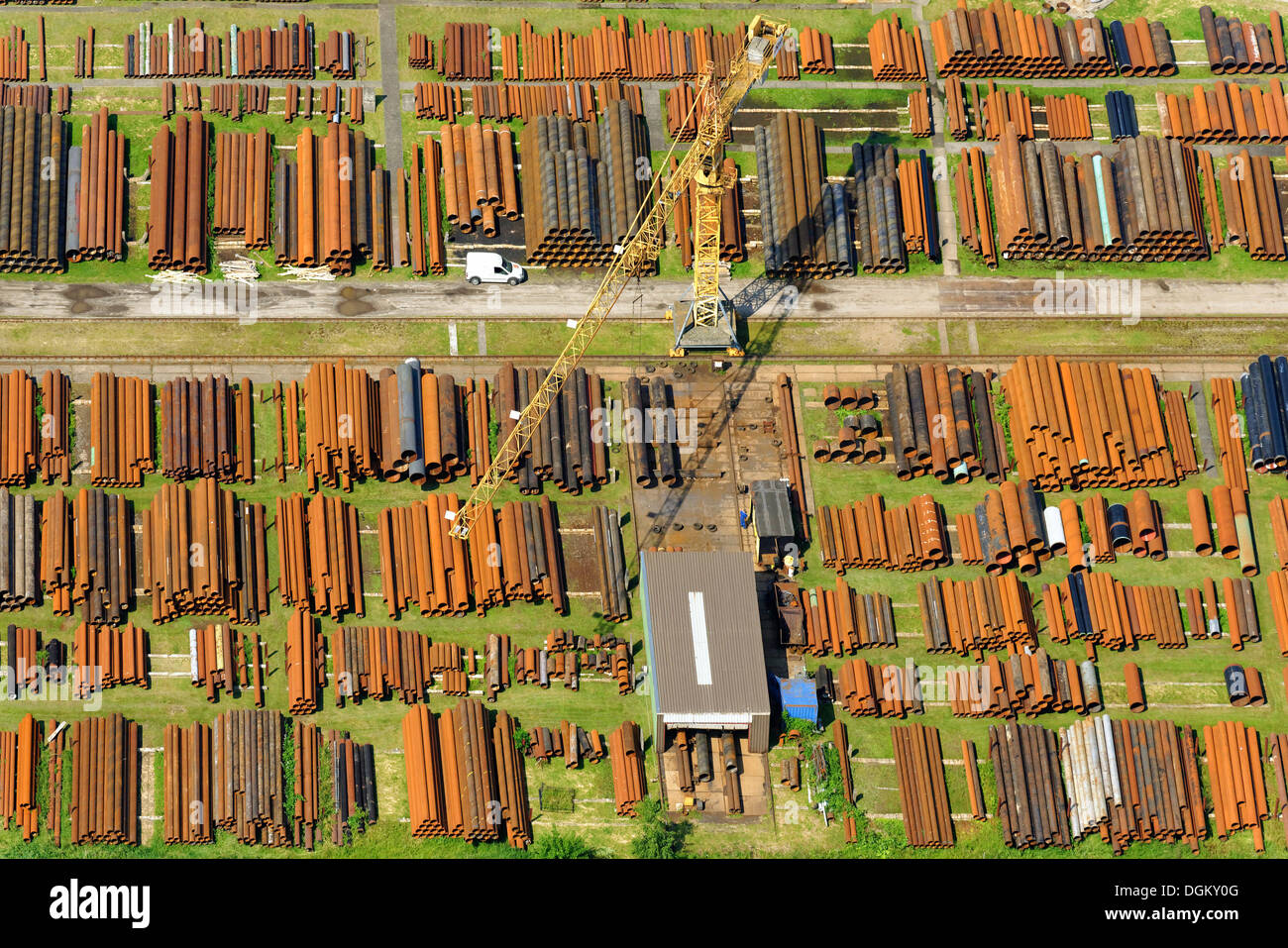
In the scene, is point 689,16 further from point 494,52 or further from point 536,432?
point 536,432

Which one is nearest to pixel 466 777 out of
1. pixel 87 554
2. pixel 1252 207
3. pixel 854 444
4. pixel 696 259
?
pixel 87 554

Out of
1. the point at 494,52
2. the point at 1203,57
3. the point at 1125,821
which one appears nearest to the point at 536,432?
the point at 494,52

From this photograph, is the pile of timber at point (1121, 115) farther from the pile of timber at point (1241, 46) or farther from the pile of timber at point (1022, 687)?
the pile of timber at point (1022, 687)

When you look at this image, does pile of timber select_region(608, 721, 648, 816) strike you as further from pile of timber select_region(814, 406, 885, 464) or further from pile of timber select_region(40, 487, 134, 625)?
pile of timber select_region(40, 487, 134, 625)

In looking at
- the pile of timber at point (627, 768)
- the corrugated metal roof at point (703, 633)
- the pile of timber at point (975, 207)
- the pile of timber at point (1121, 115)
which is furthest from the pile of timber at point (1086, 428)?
the pile of timber at point (627, 768)

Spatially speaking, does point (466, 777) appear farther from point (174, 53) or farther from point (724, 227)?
point (174, 53)

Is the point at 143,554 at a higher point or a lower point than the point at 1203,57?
lower

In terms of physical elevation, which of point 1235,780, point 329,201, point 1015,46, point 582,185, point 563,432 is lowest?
point 1235,780
